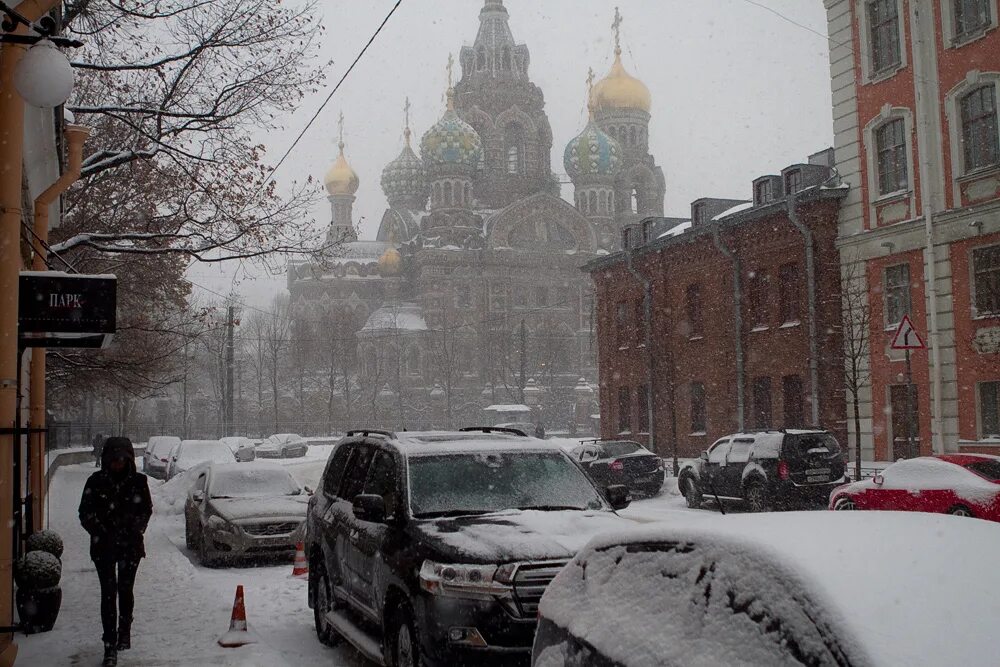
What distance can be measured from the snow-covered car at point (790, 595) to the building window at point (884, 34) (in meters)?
24.5

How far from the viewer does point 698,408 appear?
34875mm

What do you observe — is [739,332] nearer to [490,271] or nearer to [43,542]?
[43,542]

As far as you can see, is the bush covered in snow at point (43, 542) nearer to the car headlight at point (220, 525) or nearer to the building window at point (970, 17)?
the car headlight at point (220, 525)

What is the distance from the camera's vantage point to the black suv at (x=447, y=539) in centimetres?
602

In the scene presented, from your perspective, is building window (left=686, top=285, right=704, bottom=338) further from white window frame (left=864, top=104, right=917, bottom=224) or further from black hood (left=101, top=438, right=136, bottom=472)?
black hood (left=101, top=438, right=136, bottom=472)

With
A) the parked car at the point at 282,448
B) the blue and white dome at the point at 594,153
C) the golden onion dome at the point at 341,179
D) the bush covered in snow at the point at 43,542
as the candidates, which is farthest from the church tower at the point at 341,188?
the bush covered in snow at the point at 43,542

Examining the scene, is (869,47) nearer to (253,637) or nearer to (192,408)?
(253,637)

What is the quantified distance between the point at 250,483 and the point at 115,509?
Result: 7.79 m

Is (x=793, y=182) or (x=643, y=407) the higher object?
(x=793, y=182)

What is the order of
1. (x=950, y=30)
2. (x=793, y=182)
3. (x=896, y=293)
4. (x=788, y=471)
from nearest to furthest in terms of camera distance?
(x=788, y=471)
(x=950, y=30)
(x=896, y=293)
(x=793, y=182)

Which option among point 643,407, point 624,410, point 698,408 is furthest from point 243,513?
point 624,410

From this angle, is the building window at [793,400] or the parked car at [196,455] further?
the building window at [793,400]

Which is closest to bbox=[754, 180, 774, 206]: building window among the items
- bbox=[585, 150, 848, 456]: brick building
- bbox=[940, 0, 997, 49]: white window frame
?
bbox=[585, 150, 848, 456]: brick building

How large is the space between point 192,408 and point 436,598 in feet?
310
